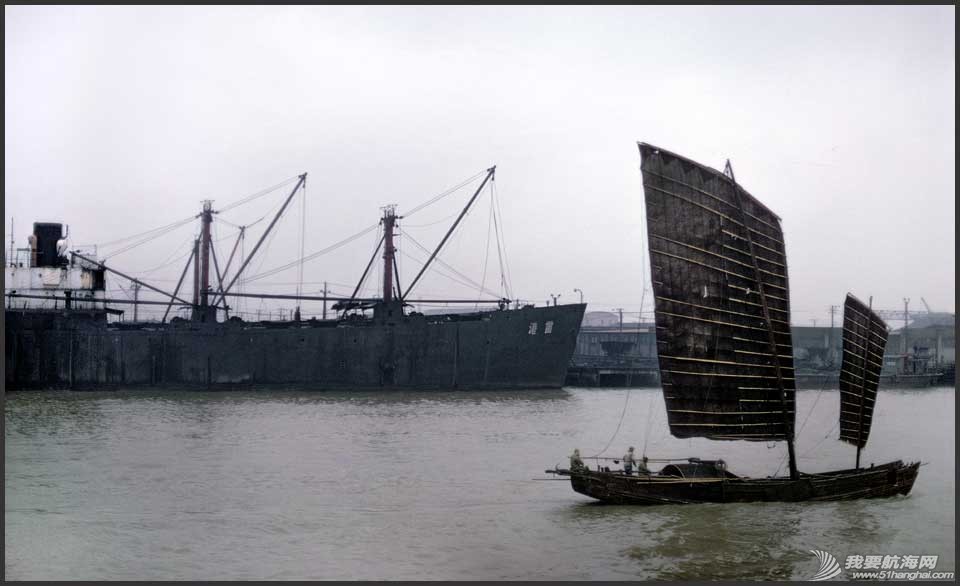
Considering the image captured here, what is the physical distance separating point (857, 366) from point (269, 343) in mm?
36410

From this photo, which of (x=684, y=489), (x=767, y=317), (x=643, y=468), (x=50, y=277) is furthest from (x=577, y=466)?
(x=50, y=277)

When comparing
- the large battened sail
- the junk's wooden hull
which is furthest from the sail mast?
the junk's wooden hull

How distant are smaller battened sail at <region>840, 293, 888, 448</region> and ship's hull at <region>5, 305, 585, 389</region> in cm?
2847

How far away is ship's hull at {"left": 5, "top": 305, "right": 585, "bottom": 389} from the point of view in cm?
4772

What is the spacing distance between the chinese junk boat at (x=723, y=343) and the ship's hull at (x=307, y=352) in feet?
94.2

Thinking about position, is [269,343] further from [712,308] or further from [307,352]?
[712,308]

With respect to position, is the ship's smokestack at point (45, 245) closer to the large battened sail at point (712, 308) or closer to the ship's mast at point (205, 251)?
the ship's mast at point (205, 251)

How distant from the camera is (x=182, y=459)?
76.7 feet

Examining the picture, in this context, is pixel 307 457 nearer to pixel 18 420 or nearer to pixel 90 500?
pixel 90 500

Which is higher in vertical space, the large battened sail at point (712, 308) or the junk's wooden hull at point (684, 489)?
the large battened sail at point (712, 308)

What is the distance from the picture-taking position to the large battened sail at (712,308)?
1794 centimetres

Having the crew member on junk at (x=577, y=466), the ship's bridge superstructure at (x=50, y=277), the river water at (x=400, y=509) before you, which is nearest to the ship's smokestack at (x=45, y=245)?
the ship's bridge superstructure at (x=50, y=277)

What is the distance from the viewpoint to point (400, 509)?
17.4 m

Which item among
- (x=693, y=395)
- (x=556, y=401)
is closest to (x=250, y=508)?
(x=693, y=395)
